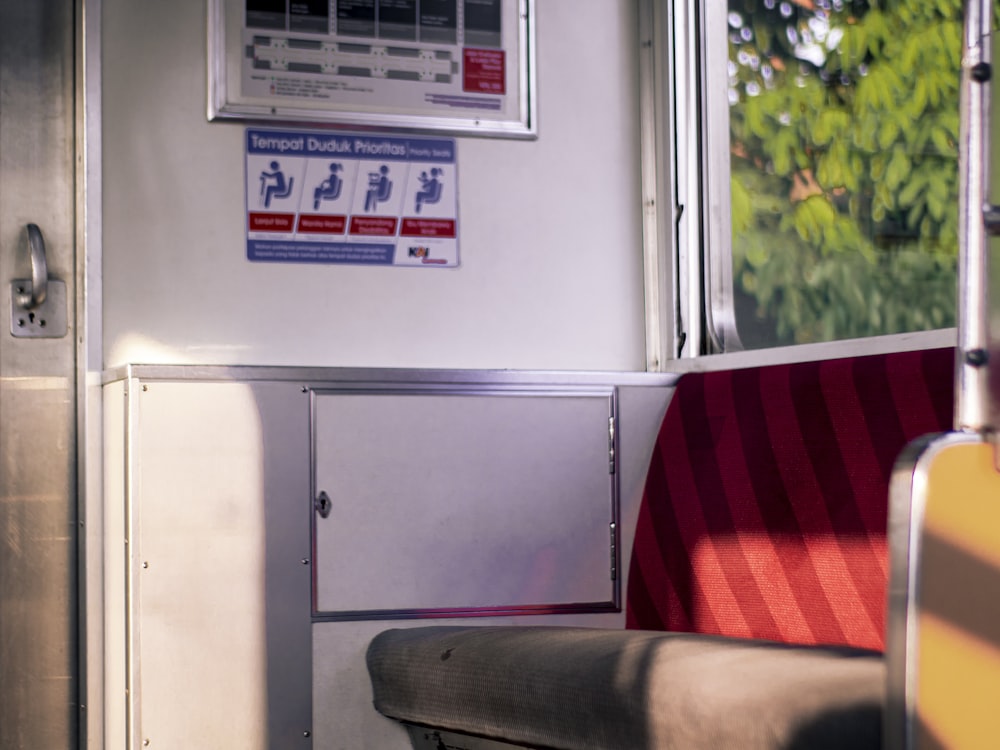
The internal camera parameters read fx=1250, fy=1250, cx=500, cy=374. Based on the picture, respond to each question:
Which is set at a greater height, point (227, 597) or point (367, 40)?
point (367, 40)

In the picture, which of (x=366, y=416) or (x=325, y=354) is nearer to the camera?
(x=366, y=416)

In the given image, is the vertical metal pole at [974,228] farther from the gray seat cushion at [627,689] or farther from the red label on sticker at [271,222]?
the red label on sticker at [271,222]

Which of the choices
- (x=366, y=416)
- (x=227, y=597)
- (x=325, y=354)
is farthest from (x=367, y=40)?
(x=227, y=597)

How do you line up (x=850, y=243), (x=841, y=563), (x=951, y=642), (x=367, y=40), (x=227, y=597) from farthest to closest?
(x=367, y=40), (x=850, y=243), (x=227, y=597), (x=841, y=563), (x=951, y=642)

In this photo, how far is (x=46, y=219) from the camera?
2859 mm

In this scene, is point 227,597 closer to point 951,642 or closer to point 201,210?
point 201,210

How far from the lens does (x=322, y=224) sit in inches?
116

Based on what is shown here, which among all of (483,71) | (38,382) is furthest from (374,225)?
(38,382)

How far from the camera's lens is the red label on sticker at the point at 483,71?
10.1 ft

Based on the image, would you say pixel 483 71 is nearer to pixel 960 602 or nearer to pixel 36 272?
pixel 36 272

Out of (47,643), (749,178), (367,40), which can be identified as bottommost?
(47,643)

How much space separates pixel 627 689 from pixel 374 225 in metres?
1.56

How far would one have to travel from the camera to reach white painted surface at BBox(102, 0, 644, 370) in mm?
2859

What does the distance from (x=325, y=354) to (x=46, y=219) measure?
703 mm
